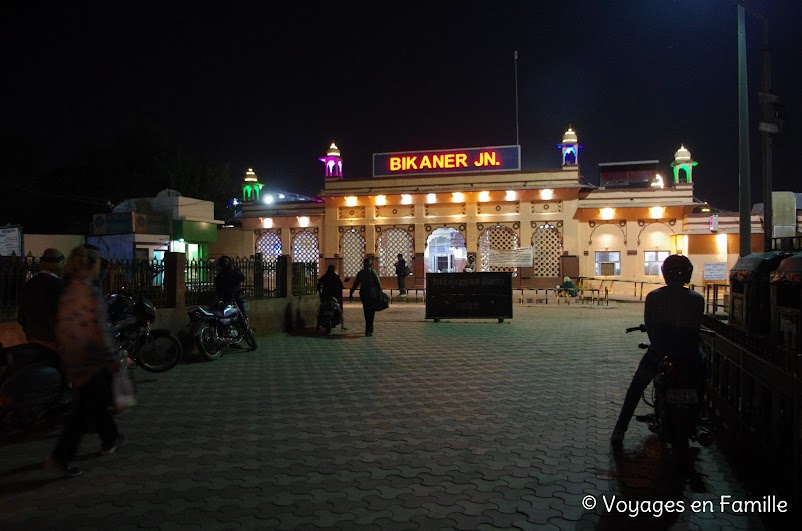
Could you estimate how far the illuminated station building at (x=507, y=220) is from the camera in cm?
2825

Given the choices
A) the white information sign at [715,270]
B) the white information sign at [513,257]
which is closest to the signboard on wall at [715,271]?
the white information sign at [715,270]

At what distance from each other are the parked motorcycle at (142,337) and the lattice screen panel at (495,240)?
21.5m

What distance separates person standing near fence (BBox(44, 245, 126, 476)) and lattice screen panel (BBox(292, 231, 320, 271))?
2755 cm

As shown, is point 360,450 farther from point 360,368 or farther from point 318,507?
point 360,368

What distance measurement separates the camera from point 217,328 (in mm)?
10133

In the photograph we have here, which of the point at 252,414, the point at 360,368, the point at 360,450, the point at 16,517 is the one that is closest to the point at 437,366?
the point at 360,368

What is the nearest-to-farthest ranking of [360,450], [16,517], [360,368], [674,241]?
1. [16,517]
2. [360,450]
3. [360,368]
4. [674,241]

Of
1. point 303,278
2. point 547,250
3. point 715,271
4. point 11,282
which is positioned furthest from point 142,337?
point 547,250

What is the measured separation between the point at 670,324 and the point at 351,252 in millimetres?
26823

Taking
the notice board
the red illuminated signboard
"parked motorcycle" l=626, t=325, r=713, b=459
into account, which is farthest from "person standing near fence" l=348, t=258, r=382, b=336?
the red illuminated signboard

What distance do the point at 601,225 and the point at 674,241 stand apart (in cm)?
322

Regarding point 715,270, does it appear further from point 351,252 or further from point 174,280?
point 174,280

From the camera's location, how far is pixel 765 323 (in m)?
6.00

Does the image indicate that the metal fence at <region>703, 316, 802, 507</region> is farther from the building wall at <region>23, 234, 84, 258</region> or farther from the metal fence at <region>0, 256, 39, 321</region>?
the building wall at <region>23, 234, 84, 258</region>
